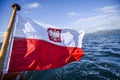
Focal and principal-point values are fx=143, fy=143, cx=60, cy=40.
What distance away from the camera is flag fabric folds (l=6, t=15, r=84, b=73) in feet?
14.9

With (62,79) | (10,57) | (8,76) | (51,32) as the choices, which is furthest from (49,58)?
(62,79)

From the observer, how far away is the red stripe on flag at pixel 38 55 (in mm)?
4477

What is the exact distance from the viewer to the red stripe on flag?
14.7 ft

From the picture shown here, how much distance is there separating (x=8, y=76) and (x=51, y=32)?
303 centimetres

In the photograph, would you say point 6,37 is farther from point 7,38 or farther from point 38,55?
point 38,55

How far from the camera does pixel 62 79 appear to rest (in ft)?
33.7

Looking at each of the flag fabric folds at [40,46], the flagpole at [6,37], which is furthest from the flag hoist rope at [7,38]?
the flag fabric folds at [40,46]

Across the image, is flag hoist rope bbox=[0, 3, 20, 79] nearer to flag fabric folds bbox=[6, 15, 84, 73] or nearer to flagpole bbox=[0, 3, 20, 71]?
flagpole bbox=[0, 3, 20, 71]

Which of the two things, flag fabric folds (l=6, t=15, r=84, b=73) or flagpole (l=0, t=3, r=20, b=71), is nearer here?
flagpole (l=0, t=3, r=20, b=71)

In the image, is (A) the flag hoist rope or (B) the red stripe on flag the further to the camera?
(B) the red stripe on flag

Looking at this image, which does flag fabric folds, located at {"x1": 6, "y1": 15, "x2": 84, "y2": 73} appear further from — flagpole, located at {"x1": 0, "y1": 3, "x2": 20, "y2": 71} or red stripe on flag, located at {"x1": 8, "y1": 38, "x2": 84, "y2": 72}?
flagpole, located at {"x1": 0, "y1": 3, "x2": 20, "y2": 71}

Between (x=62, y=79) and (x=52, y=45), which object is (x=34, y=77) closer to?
(x=62, y=79)

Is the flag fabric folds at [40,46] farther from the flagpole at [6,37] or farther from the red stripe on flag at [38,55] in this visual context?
the flagpole at [6,37]

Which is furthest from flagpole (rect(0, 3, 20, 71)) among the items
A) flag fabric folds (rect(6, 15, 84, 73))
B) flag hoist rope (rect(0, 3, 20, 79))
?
flag fabric folds (rect(6, 15, 84, 73))
